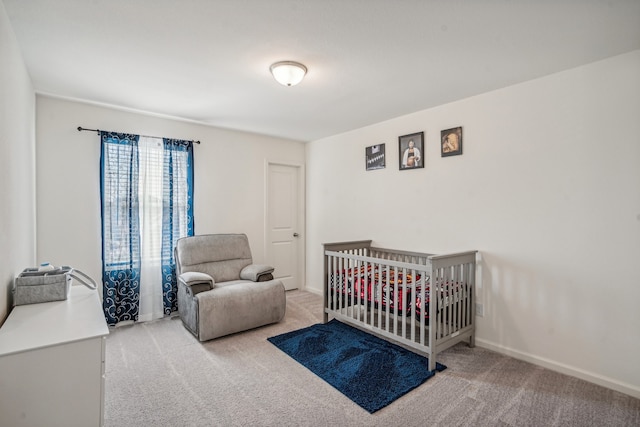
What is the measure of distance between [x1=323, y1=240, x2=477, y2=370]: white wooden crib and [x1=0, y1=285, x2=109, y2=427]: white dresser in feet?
6.85

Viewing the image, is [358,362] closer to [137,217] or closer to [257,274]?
[257,274]

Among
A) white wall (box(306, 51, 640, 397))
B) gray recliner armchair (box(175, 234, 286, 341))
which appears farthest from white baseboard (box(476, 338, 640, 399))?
gray recliner armchair (box(175, 234, 286, 341))

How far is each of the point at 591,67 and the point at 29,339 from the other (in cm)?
381

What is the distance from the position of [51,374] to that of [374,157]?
349 cm

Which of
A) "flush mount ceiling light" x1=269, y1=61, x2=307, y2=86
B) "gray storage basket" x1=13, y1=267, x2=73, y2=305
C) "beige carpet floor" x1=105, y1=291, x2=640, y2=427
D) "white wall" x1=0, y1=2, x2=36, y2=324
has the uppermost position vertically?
"flush mount ceiling light" x1=269, y1=61, x2=307, y2=86

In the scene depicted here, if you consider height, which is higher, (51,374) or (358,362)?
(51,374)

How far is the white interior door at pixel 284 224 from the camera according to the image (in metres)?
4.70

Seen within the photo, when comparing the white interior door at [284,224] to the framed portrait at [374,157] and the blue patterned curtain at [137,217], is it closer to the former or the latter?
the blue patterned curtain at [137,217]

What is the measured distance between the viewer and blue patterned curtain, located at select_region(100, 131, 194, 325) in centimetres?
334

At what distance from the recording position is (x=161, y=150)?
365 cm

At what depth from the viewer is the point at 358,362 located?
2.61 m

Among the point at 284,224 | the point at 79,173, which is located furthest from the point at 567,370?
the point at 79,173

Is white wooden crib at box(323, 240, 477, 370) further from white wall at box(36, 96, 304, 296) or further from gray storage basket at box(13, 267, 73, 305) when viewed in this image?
gray storage basket at box(13, 267, 73, 305)

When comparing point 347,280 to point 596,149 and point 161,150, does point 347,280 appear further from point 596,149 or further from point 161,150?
point 161,150
